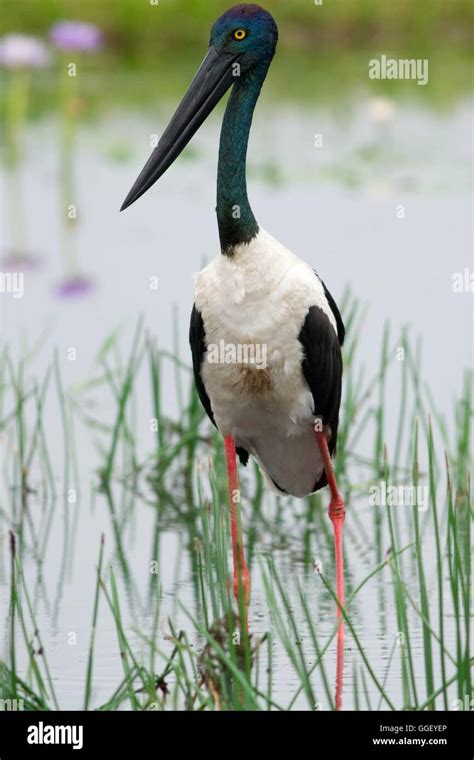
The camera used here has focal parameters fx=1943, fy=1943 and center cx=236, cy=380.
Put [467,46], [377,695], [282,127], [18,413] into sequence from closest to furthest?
[377,695] < [18,413] < [282,127] < [467,46]

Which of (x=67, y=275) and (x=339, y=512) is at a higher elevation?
(x=67, y=275)

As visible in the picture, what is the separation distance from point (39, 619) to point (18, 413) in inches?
57.4

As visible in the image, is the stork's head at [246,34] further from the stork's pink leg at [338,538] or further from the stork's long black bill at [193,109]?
the stork's pink leg at [338,538]

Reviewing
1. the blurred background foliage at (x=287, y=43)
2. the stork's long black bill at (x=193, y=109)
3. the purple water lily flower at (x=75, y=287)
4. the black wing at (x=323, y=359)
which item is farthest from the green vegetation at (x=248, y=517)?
the blurred background foliage at (x=287, y=43)

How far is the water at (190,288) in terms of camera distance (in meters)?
7.95

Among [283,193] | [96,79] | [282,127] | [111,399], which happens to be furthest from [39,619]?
[96,79]

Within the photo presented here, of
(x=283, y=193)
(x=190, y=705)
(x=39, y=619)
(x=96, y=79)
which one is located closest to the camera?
(x=190, y=705)

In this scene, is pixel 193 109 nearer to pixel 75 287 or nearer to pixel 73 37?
pixel 73 37

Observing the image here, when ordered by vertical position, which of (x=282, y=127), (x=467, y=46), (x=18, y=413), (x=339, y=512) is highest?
(x=467, y=46)

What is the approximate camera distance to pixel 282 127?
61.0 ft

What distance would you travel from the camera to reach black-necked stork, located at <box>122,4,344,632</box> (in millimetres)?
7012

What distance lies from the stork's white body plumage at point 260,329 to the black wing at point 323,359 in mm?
27

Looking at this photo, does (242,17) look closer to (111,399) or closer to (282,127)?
(111,399)

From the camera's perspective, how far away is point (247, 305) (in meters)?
7.00
